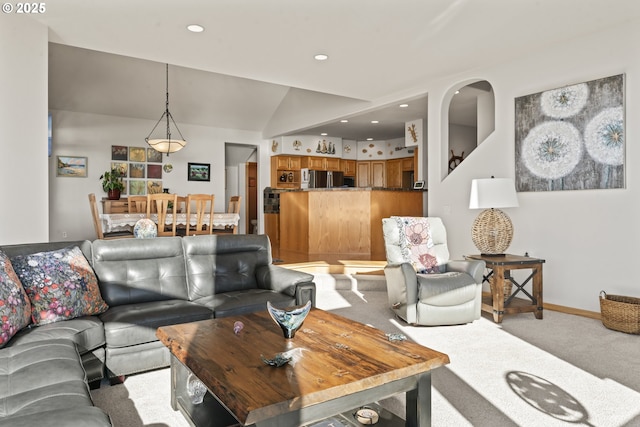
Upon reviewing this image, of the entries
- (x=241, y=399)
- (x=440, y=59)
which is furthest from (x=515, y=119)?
(x=241, y=399)

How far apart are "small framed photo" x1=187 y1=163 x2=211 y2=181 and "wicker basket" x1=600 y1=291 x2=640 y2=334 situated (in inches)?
296

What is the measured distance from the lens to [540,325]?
3773mm

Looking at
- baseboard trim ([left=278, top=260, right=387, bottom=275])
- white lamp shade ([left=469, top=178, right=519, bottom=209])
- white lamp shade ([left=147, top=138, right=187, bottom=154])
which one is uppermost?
white lamp shade ([left=147, top=138, right=187, bottom=154])

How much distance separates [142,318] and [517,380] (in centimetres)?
233

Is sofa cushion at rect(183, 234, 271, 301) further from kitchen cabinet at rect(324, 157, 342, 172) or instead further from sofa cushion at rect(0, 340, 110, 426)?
kitchen cabinet at rect(324, 157, 342, 172)

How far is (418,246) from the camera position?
13.8 feet

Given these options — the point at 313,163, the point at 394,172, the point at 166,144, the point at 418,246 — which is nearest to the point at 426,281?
the point at 418,246

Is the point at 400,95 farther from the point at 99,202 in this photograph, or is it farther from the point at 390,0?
the point at 99,202

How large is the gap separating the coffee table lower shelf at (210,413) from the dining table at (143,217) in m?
3.77

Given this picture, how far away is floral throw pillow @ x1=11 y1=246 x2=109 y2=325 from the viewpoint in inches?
94.7

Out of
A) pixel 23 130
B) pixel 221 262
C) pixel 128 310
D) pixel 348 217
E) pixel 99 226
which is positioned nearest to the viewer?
pixel 128 310

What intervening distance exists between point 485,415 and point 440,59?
3903 millimetres

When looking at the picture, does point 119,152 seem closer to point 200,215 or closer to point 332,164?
point 200,215

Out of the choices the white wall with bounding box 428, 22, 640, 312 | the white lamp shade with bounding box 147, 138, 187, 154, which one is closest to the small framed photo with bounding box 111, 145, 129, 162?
the white lamp shade with bounding box 147, 138, 187, 154
